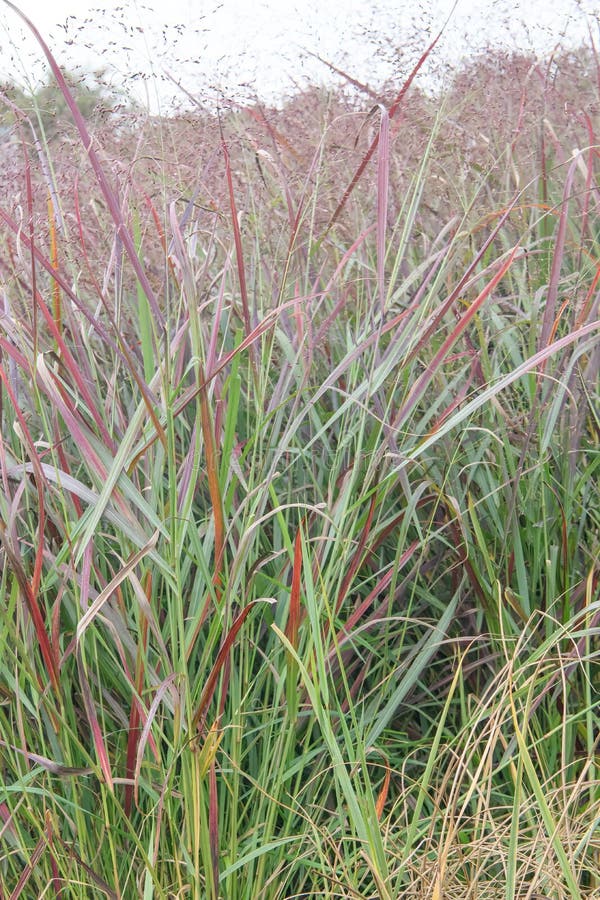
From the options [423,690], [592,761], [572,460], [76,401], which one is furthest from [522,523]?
[76,401]

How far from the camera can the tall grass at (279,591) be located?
3.51ft

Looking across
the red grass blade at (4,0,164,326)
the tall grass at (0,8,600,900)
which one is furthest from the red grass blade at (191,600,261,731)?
the red grass blade at (4,0,164,326)

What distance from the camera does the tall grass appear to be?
1070 mm

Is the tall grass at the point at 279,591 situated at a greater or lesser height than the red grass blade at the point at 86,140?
lesser

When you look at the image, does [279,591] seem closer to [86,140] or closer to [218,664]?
[218,664]

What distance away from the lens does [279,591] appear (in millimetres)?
1287

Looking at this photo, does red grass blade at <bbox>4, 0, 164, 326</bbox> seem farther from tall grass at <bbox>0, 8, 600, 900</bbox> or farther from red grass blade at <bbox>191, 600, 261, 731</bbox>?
red grass blade at <bbox>191, 600, 261, 731</bbox>

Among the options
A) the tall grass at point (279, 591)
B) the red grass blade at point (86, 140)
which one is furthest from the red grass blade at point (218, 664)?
the red grass blade at point (86, 140)

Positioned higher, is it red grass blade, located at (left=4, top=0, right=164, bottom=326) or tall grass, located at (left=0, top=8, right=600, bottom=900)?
red grass blade, located at (left=4, top=0, right=164, bottom=326)

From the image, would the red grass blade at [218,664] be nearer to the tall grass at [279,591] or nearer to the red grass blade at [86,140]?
the tall grass at [279,591]

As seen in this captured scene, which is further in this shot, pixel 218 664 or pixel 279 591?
pixel 279 591

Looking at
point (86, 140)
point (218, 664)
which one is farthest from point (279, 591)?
point (86, 140)

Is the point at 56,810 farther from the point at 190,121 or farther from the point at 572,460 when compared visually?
the point at 190,121

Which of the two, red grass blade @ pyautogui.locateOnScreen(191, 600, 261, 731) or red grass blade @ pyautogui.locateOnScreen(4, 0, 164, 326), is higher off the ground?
red grass blade @ pyautogui.locateOnScreen(4, 0, 164, 326)
